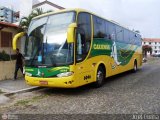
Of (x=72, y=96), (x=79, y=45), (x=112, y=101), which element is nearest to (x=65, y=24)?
(x=79, y=45)

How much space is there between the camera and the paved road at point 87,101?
25.6ft

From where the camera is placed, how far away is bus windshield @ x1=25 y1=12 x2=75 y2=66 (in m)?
9.90

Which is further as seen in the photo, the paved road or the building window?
the building window

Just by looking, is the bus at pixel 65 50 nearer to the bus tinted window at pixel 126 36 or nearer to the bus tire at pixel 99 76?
the bus tire at pixel 99 76

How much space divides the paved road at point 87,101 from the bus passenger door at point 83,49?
684 mm

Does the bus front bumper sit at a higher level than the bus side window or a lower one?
lower

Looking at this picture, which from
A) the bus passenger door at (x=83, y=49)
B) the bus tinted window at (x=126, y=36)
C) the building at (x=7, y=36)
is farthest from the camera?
the bus tinted window at (x=126, y=36)

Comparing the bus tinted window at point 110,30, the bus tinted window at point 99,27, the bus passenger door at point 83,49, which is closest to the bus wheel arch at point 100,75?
the bus passenger door at point 83,49

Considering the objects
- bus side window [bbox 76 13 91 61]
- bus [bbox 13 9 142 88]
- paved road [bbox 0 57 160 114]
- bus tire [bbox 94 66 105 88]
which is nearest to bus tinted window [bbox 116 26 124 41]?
bus [bbox 13 9 142 88]

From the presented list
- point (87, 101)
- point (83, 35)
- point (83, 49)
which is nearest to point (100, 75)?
point (83, 49)

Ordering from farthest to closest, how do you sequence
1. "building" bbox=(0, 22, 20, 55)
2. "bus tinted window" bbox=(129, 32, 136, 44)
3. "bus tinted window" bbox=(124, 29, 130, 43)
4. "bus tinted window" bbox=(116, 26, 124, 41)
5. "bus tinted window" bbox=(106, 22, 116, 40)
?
"bus tinted window" bbox=(129, 32, 136, 44) < "bus tinted window" bbox=(124, 29, 130, 43) < "building" bbox=(0, 22, 20, 55) < "bus tinted window" bbox=(116, 26, 124, 41) < "bus tinted window" bbox=(106, 22, 116, 40)

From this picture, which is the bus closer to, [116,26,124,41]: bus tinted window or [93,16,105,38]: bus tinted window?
[93,16,105,38]: bus tinted window

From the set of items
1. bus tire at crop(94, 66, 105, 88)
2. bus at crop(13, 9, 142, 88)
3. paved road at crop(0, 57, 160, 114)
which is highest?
bus at crop(13, 9, 142, 88)

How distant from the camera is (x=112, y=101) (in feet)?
29.4
